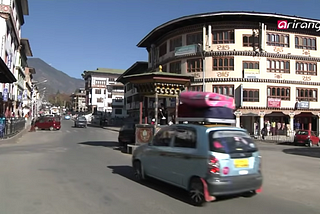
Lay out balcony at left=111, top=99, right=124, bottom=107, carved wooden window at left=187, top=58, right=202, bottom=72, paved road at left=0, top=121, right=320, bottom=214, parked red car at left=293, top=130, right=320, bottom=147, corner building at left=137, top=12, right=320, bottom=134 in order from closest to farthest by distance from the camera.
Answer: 1. paved road at left=0, top=121, right=320, bottom=214
2. parked red car at left=293, top=130, right=320, bottom=147
3. corner building at left=137, top=12, right=320, bottom=134
4. carved wooden window at left=187, top=58, right=202, bottom=72
5. balcony at left=111, top=99, right=124, bottom=107

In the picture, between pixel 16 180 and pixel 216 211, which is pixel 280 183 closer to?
pixel 216 211

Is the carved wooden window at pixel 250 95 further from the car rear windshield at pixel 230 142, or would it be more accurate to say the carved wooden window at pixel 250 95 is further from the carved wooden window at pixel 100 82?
the carved wooden window at pixel 100 82

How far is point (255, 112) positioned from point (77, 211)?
104 ft

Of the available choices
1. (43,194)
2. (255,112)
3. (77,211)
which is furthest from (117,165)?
(255,112)

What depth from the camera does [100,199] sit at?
6664 mm

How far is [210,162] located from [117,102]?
7672 cm

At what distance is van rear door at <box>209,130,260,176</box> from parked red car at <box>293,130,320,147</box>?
856 inches

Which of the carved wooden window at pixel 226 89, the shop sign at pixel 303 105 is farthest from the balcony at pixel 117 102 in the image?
the shop sign at pixel 303 105

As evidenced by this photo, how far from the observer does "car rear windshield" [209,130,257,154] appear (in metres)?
6.29

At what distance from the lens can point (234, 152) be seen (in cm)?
636

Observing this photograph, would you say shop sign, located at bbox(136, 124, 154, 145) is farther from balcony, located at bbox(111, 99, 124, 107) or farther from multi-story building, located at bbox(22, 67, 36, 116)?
balcony, located at bbox(111, 99, 124, 107)

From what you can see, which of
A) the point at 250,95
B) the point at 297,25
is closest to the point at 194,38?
the point at 250,95

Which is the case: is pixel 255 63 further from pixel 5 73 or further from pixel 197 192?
pixel 197 192

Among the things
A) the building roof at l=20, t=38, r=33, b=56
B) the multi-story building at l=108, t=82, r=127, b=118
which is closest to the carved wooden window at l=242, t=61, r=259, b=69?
the building roof at l=20, t=38, r=33, b=56
